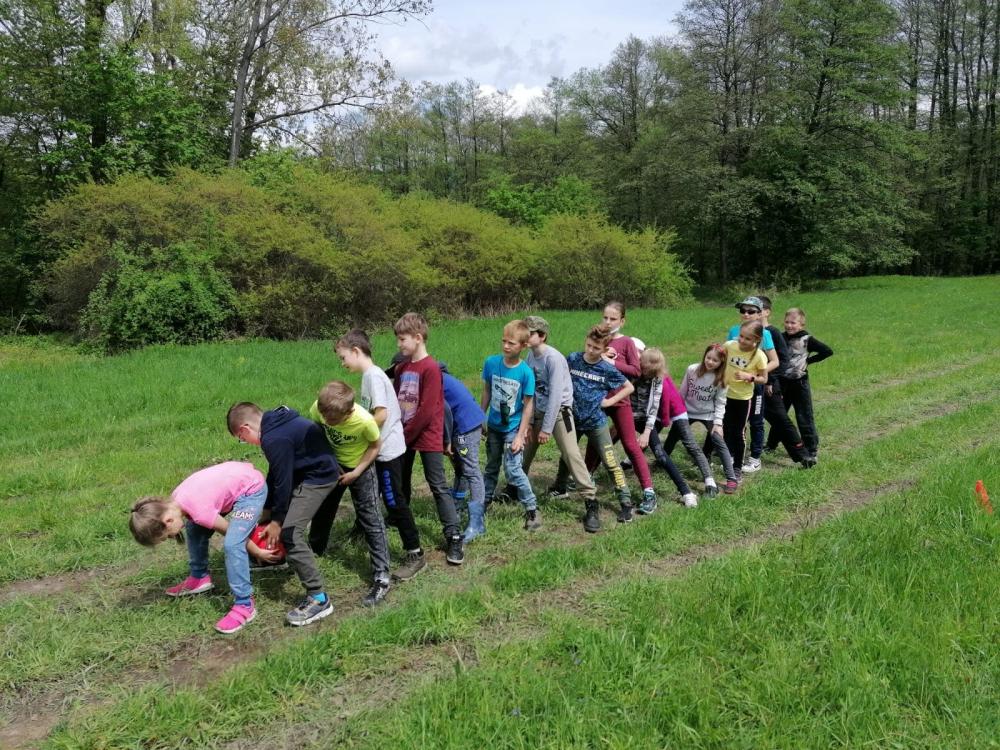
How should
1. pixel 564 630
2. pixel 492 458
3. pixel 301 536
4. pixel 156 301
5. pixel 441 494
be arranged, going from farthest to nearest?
pixel 156 301 < pixel 492 458 < pixel 441 494 < pixel 301 536 < pixel 564 630

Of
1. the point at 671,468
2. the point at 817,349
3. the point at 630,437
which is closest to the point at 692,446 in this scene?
the point at 671,468

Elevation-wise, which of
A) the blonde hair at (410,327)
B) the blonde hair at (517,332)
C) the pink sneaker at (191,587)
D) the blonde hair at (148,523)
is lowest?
the pink sneaker at (191,587)

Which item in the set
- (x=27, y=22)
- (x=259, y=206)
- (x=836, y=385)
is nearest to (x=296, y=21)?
(x=27, y=22)

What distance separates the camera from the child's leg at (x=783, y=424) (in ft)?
22.7

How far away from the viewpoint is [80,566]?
4.69 m

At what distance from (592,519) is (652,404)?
1325 mm

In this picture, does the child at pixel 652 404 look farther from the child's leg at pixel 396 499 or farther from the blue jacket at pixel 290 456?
the blue jacket at pixel 290 456

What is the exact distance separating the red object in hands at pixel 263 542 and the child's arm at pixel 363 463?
569 millimetres

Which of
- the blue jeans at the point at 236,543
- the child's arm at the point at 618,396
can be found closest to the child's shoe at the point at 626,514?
the child's arm at the point at 618,396

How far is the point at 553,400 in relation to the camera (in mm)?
5344

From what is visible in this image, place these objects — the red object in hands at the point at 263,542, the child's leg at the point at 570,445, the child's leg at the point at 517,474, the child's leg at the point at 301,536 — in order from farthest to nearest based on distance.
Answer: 1. the child's leg at the point at 570,445
2. the child's leg at the point at 517,474
3. the red object in hands at the point at 263,542
4. the child's leg at the point at 301,536

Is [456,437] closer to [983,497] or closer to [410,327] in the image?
[410,327]

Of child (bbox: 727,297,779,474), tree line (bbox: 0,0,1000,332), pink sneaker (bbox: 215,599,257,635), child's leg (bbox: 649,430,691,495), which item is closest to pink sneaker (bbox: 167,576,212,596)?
pink sneaker (bbox: 215,599,257,635)

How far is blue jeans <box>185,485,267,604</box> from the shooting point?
3.89 m
